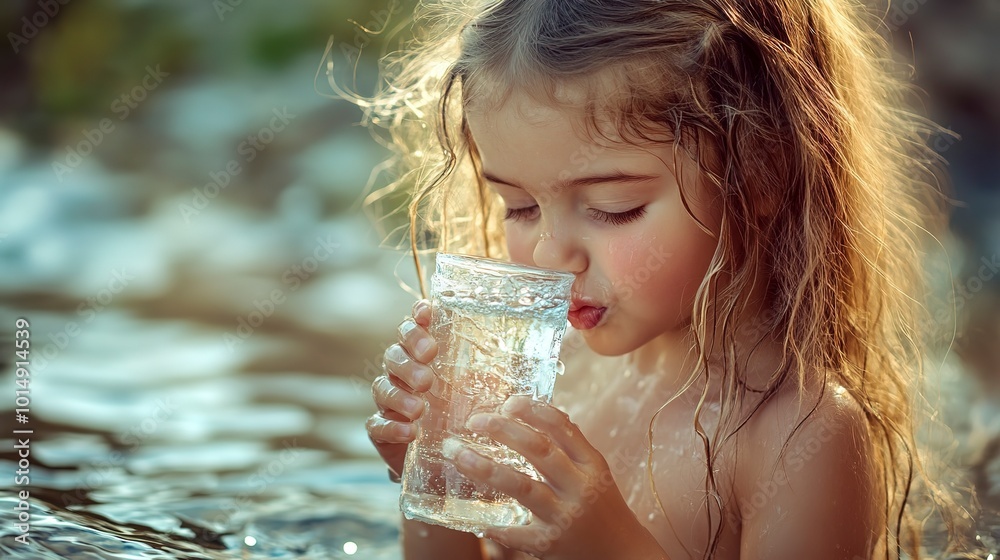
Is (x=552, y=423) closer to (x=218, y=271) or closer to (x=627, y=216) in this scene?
(x=627, y=216)

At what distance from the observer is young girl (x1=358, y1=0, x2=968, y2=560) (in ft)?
5.18

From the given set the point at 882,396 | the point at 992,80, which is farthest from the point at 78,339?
the point at 992,80

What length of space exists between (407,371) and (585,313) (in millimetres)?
296

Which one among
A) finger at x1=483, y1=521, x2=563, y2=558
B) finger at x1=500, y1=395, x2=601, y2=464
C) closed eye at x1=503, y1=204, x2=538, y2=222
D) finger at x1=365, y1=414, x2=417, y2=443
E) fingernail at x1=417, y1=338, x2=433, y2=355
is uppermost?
closed eye at x1=503, y1=204, x2=538, y2=222

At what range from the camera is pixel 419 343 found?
1558 millimetres

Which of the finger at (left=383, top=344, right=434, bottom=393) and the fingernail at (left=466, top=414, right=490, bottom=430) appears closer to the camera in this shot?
the fingernail at (left=466, top=414, right=490, bottom=430)

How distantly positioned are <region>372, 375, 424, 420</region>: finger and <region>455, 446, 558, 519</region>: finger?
16 centimetres

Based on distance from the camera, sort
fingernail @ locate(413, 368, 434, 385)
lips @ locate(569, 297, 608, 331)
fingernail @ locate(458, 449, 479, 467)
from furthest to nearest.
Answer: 1. lips @ locate(569, 297, 608, 331)
2. fingernail @ locate(413, 368, 434, 385)
3. fingernail @ locate(458, 449, 479, 467)

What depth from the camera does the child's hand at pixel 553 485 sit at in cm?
141

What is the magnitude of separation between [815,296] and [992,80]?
9.83ft

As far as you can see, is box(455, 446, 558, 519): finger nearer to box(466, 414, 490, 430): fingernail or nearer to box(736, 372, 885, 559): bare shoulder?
box(466, 414, 490, 430): fingernail

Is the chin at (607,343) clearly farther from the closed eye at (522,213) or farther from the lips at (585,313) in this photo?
the closed eye at (522,213)

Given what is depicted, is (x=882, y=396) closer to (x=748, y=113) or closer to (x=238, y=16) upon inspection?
(x=748, y=113)

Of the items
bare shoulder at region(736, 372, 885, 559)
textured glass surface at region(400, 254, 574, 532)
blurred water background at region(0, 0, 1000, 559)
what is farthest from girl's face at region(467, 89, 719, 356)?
blurred water background at region(0, 0, 1000, 559)
